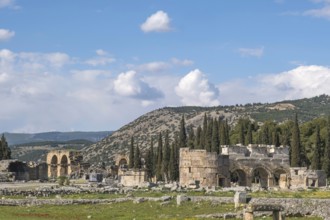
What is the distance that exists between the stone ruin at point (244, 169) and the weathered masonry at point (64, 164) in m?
44.7

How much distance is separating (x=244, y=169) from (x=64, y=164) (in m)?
49.7

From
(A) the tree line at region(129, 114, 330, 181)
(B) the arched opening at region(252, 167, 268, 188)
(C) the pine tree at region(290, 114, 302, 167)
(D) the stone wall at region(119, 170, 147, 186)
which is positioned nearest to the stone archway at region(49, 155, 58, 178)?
(A) the tree line at region(129, 114, 330, 181)

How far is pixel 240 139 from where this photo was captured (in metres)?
97.7

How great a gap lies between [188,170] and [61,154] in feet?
174

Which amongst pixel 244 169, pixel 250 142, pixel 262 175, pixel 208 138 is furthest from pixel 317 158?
pixel 208 138

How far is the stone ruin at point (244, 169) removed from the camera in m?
64.5

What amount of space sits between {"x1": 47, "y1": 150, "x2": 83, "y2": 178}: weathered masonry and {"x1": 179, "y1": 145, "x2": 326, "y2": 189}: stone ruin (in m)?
44.7

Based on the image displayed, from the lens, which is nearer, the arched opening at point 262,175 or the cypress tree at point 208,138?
the arched opening at point 262,175

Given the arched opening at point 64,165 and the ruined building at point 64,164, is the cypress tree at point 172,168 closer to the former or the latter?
the ruined building at point 64,164

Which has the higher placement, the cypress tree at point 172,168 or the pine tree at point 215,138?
the pine tree at point 215,138

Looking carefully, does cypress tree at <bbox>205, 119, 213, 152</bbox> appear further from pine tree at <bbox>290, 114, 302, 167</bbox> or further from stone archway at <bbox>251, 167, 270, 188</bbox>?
stone archway at <bbox>251, 167, 270, 188</bbox>

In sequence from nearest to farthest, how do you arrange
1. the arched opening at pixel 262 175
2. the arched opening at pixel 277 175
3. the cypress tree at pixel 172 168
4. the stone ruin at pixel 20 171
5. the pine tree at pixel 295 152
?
1. the arched opening at pixel 262 175
2. the arched opening at pixel 277 175
3. the stone ruin at pixel 20 171
4. the pine tree at pixel 295 152
5. the cypress tree at pixel 172 168

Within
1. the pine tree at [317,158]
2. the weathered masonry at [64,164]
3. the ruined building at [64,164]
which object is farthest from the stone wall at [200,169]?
the weathered masonry at [64,164]

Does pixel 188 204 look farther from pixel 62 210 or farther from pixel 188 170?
pixel 188 170
